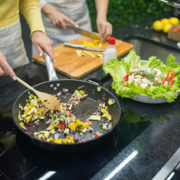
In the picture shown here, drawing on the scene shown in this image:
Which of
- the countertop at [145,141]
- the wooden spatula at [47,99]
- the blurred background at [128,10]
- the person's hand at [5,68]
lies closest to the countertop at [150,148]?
the countertop at [145,141]

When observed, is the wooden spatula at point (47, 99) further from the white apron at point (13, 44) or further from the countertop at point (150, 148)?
the white apron at point (13, 44)

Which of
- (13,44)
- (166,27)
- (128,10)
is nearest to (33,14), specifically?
(13,44)

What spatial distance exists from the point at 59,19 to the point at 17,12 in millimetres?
443

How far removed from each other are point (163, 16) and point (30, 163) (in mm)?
2328

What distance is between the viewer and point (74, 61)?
Answer: 1.59 meters

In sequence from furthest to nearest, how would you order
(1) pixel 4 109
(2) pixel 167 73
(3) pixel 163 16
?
(3) pixel 163 16, (2) pixel 167 73, (1) pixel 4 109

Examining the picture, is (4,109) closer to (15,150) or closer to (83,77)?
(15,150)

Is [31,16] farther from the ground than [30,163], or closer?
farther from the ground

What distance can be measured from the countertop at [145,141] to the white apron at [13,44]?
20cm

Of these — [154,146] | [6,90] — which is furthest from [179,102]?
[6,90]

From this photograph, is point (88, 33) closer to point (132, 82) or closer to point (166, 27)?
point (166, 27)

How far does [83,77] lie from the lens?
1470 mm

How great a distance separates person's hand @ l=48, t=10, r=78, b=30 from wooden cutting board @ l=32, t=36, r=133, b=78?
0.75ft

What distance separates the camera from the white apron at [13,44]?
1.47 meters
